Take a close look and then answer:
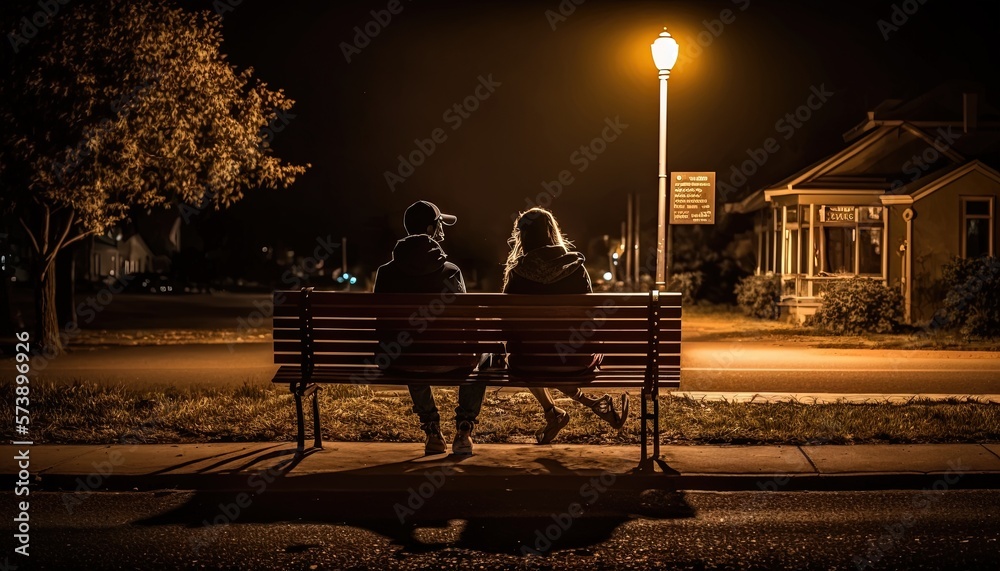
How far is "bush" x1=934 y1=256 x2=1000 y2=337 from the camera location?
2012cm

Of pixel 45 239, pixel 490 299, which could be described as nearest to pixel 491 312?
pixel 490 299

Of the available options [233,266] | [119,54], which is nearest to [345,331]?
[119,54]

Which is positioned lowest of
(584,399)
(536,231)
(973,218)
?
(584,399)

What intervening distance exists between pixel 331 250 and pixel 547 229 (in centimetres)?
10057

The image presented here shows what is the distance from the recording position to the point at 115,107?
15992mm

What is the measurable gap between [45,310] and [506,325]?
13817 mm

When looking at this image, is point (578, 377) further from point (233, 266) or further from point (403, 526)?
point (233, 266)

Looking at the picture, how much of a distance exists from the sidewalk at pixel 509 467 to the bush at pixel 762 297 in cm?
2270

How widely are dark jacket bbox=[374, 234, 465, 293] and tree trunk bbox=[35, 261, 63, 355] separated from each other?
1259 cm

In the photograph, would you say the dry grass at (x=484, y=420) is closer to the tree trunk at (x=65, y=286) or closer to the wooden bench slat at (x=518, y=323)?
the wooden bench slat at (x=518, y=323)

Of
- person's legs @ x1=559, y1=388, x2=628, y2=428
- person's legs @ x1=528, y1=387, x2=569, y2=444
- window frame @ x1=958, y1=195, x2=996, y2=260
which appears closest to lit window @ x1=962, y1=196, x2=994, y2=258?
window frame @ x1=958, y1=195, x2=996, y2=260
